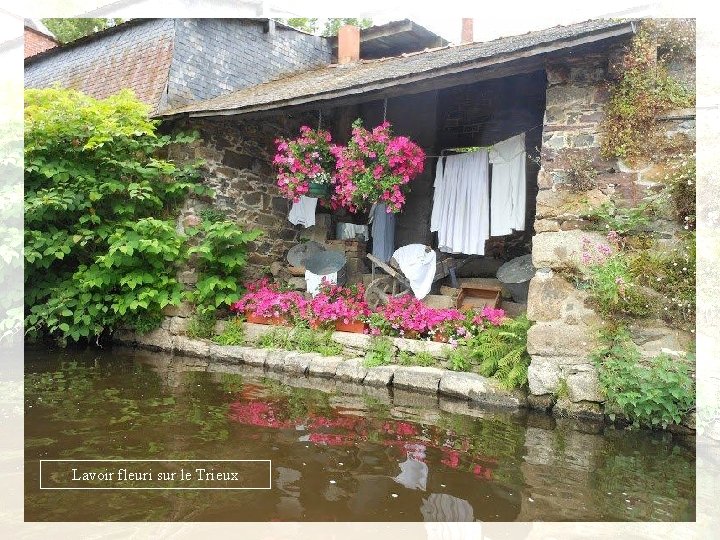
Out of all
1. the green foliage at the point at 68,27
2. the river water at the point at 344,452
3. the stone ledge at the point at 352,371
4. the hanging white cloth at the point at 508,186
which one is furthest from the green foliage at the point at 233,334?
the green foliage at the point at 68,27

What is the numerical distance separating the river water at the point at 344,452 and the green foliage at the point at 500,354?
1.46 ft

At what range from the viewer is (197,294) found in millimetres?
7953

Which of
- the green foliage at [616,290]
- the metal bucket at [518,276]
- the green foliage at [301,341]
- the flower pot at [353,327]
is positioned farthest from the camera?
the metal bucket at [518,276]

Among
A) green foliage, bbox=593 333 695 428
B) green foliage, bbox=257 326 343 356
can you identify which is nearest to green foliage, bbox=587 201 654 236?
green foliage, bbox=593 333 695 428

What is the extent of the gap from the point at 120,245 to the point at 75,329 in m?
1.41

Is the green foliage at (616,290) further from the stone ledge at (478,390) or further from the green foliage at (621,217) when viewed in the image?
the stone ledge at (478,390)

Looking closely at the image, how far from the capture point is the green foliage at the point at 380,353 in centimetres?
643

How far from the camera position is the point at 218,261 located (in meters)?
8.09

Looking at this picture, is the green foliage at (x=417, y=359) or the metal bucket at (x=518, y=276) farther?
Answer: the metal bucket at (x=518, y=276)

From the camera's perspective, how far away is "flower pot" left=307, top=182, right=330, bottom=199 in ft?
27.0

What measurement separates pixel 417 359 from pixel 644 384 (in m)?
2.37

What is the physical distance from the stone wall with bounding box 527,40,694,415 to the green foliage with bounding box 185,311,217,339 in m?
4.57

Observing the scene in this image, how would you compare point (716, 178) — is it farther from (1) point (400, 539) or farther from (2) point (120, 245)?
(2) point (120, 245)

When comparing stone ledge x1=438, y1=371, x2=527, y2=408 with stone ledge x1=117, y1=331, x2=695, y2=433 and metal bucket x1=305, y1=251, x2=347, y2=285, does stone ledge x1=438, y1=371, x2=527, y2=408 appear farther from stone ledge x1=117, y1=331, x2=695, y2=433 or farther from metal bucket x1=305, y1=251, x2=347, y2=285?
metal bucket x1=305, y1=251, x2=347, y2=285
